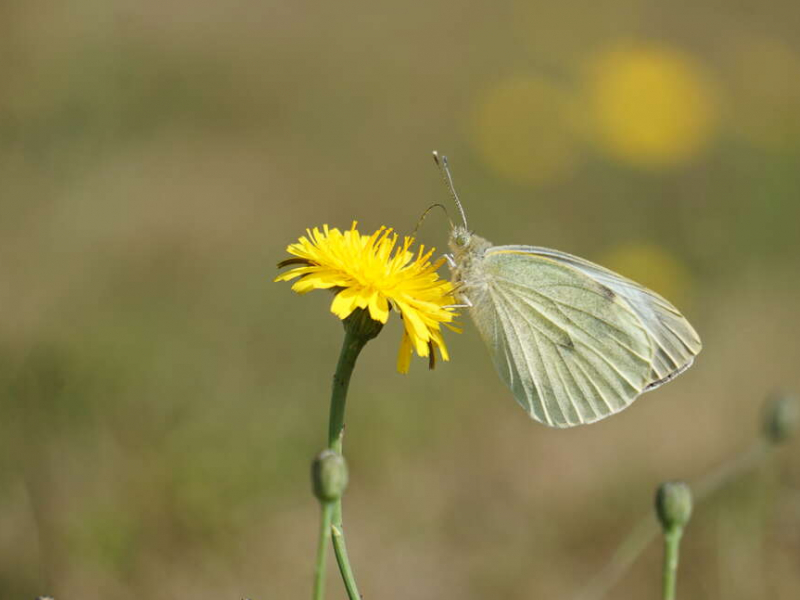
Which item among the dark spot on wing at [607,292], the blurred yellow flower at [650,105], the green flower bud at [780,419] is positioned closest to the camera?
the green flower bud at [780,419]

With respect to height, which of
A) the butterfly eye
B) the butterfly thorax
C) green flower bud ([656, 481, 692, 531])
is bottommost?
green flower bud ([656, 481, 692, 531])

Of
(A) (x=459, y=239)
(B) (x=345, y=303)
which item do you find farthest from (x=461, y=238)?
(B) (x=345, y=303)

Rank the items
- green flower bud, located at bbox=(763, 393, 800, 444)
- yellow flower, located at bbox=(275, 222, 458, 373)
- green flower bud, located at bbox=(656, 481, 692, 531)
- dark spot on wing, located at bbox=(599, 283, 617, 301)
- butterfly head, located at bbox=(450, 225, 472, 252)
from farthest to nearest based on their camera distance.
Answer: dark spot on wing, located at bbox=(599, 283, 617, 301), butterfly head, located at bbox=(450, 225, 472, 252), green flower bud, located at bbox=(763, 393, 800, 444), yellow flower, located at bbox=(275, 222, 458, 373), green flower bud, located at bbox=(656, 481, 692, 531)

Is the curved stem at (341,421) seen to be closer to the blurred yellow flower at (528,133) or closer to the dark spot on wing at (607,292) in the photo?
the dark spot on wing at (607,292)

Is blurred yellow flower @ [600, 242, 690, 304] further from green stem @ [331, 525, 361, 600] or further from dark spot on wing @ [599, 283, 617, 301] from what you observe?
green stem @ [331, 525, 361, 600]

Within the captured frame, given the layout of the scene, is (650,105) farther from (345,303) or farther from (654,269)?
(345,303)

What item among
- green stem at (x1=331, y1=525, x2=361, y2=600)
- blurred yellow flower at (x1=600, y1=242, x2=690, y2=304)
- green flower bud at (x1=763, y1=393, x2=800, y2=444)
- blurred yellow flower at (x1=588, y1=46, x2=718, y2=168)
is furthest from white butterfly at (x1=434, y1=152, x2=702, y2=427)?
blurred yellow flower at (x1=588, y1=46, x2=718, y2=168)

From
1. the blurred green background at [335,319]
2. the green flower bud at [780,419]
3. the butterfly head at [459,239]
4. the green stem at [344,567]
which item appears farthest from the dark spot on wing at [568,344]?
the green stem at [344,567]
